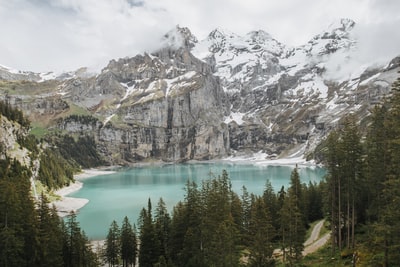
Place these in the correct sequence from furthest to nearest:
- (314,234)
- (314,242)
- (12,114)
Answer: (12,114) → (314,234) → (314,242)

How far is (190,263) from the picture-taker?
37188 mm

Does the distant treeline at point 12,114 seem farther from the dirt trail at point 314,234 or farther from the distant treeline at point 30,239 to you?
the dirt trail at point 314,234

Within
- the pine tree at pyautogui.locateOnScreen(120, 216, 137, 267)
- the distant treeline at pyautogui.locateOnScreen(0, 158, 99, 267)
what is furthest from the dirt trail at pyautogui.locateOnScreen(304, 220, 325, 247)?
the distant treeline at pyautogui.locateOnScreen(0, 158, 99, 267)

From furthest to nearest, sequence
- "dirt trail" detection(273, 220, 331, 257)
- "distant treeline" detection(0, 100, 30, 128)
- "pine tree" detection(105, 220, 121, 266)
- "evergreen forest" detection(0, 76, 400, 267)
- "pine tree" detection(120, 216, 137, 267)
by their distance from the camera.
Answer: "distant treeline" detection(0, 100, 30, 128) → "pine tree" detection(105, 220, 121, 266) → "pine tree" detection(120, 216, 137, 267) → "dirt trail" detection(273, 220, 331, 257) → "evergreen forest" detection(0, 76, 400, 267)

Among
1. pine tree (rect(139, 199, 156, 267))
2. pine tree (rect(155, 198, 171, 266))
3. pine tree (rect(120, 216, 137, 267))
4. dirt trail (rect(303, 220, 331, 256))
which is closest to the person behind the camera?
dirt trail (rect(303, 220, 331, 256))

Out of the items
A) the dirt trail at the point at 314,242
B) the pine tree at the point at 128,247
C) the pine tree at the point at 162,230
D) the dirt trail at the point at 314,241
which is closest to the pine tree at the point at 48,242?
the pine tree at the point at 128,247

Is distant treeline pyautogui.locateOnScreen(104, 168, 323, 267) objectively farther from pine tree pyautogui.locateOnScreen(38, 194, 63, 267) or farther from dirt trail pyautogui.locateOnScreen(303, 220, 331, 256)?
pine tree pyautogui.locateOnScreen(38, 194, 63, 267)

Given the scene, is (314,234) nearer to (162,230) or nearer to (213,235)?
(162,230)

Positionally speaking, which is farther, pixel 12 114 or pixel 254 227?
pixel 12 114

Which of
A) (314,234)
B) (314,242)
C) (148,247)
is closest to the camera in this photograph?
(148,247)

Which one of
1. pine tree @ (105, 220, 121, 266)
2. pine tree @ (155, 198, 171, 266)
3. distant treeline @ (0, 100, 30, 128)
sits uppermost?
distant treeline @ (0, 100, 30, 128)

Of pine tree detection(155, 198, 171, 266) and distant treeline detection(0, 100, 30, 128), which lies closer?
pine tree detection(155, 198, 171, 266)

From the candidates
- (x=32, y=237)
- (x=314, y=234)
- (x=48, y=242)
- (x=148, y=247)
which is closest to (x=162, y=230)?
(x=148, y=247)

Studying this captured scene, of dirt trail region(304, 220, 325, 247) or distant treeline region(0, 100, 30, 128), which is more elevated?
distant treeline region(0, 100, 30, 128)
